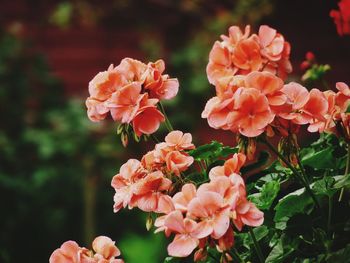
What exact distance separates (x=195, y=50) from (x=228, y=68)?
11.2ft

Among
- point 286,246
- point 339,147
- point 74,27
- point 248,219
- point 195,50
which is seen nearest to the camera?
point 248,219

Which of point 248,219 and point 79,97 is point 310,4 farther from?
point 248,219

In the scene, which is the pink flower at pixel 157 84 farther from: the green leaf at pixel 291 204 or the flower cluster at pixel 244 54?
the green leaf at pixel 291 204

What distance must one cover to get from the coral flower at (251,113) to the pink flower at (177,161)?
103 mm

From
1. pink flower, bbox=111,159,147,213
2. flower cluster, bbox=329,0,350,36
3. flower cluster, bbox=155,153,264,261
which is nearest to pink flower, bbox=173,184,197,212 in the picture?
flower cluster, bbox=155,153,264,261

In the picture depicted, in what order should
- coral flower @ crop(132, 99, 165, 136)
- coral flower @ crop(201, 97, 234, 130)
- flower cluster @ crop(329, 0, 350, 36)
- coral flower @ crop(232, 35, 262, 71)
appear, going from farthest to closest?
flower cluster @ crop(329, 0, 350, 36) < coral flower @ crop(232, 35, 262, 71) < coral flower @ crop(132, 99, 165, 136) < coral flower @ crop(201, 97, 234, 130)

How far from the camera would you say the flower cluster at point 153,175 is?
37.2 inches

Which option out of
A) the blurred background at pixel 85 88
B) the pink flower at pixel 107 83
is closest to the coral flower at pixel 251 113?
the pink flower at pixel 107 83

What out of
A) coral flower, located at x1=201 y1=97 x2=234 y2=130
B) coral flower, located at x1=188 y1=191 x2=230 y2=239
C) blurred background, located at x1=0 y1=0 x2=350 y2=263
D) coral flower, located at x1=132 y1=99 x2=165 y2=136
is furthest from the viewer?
blurred background, located at x1=0 y1=0 x2=350 y2=263

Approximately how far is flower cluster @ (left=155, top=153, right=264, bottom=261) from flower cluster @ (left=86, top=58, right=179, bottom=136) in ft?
0.63

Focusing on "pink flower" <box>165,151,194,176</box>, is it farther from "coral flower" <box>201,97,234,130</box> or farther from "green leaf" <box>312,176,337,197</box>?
"green leaf" <box>312,176,337,197</box>

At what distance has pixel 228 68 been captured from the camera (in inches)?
45.1

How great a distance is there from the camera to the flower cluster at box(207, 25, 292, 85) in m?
1.13

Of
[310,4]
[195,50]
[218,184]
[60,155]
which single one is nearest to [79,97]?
[60,155]
